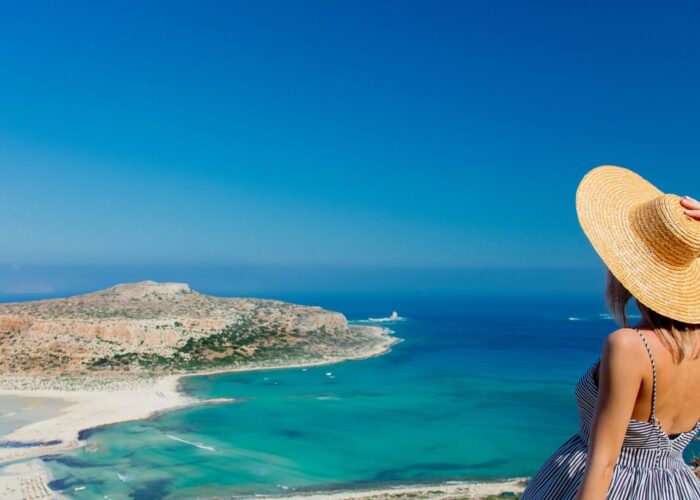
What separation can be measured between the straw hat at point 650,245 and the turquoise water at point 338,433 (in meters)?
17.8

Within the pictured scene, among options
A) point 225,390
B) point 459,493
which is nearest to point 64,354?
point 225,390

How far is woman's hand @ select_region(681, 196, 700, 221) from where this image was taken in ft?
6.04

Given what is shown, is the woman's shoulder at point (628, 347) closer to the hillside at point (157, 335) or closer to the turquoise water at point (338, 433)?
the turquoise water at point (338, 433)

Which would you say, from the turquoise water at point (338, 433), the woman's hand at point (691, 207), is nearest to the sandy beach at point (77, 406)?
the turquoise water at point (338, 433)

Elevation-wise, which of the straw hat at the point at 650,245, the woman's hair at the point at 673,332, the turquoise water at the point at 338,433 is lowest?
the turquoise water at the point at 338,433

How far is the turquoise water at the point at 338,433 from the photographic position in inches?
744

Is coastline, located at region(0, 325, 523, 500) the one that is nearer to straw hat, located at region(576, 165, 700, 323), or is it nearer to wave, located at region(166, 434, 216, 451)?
wave, located at region(166, 434, 216, 451)

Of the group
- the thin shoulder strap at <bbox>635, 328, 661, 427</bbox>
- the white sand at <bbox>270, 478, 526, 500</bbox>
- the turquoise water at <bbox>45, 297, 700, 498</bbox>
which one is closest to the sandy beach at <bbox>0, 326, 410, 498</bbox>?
the turquoise water at <bbox>45, 297, 700, 498</bbox>

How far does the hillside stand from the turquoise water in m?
5.45

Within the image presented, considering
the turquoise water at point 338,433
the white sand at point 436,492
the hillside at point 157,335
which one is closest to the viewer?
the white sand at point 436,492

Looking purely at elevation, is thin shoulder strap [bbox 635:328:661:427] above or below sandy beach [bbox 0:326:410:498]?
above

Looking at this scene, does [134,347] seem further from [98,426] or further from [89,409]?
[98,426]

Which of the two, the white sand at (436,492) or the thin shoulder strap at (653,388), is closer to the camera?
the thin shoulder strap at (653,388)

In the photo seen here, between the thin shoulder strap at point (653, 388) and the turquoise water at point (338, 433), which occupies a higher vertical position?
the thin shoulder strap at point (653, 388)
